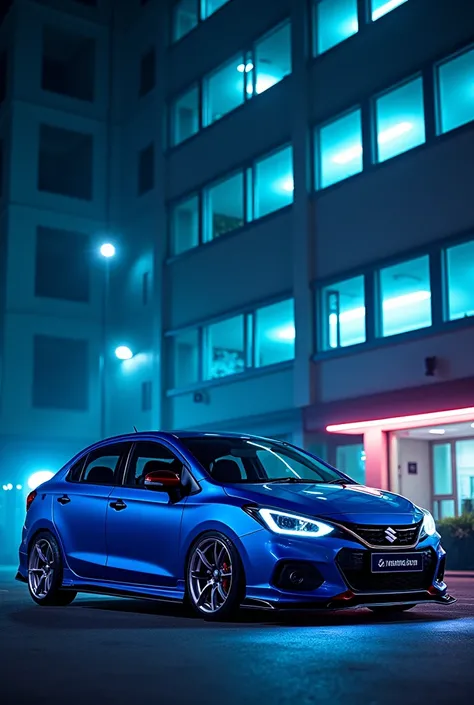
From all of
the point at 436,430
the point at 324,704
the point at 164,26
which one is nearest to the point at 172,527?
the point at 324,704

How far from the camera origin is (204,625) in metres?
8.80

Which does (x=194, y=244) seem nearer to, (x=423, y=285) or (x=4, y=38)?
(x=423, y=285)

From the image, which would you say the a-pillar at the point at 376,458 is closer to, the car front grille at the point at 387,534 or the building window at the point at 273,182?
the building window at the point at 273,182

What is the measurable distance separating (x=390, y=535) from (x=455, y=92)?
1421 centimetres

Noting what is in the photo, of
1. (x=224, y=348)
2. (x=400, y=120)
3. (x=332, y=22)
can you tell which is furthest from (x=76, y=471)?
(x=332, y=22)

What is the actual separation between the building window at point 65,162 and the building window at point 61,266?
156 centimetres

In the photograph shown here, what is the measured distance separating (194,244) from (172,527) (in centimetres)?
2063

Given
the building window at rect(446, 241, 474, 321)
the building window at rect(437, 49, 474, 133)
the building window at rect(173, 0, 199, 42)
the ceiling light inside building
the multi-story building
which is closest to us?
the building window at rect(446, 241, 474, 321)

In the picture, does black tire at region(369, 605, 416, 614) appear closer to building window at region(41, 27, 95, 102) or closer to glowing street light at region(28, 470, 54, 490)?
glowing street light at region(28, 470, 54, 490)

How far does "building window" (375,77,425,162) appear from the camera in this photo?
22.2 m

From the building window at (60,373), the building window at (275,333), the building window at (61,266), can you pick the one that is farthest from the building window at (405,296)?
the building window at (61,266)

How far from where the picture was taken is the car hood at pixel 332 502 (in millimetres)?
8859

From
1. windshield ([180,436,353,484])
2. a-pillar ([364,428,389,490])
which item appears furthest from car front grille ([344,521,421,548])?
a-pillar ([364,428,389,490])

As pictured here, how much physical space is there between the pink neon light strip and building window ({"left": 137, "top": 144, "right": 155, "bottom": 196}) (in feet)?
43.6
